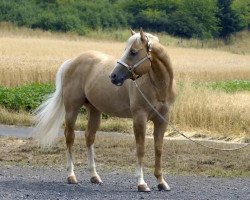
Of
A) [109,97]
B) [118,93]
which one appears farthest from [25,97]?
[118,93]

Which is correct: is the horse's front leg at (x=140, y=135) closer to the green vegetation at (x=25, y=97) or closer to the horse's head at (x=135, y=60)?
the horse's head at (x=135, y=60)

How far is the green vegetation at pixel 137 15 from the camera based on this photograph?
69.4m

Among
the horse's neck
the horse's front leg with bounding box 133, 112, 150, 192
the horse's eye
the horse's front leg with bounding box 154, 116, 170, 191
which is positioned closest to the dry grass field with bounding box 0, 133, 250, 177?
the horse's front leg with bounding box 154, 116, 170, 191

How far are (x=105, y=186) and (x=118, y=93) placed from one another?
1.35 meters

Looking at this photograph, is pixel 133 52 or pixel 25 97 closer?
pixel 133 52

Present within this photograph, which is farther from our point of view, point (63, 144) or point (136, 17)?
point (136, 17)

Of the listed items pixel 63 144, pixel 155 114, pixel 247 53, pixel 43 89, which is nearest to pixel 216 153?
pixel 63 144

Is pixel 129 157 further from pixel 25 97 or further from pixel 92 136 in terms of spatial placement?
pixel 25 97

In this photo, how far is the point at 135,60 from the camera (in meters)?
10.0

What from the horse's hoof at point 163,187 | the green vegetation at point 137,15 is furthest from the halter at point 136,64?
the green vegetation at point 137,15

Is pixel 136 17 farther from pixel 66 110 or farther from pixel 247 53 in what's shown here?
pixel 66 110

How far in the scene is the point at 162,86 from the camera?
33.7ft

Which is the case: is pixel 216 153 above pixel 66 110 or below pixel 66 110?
below

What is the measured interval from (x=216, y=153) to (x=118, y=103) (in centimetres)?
390
